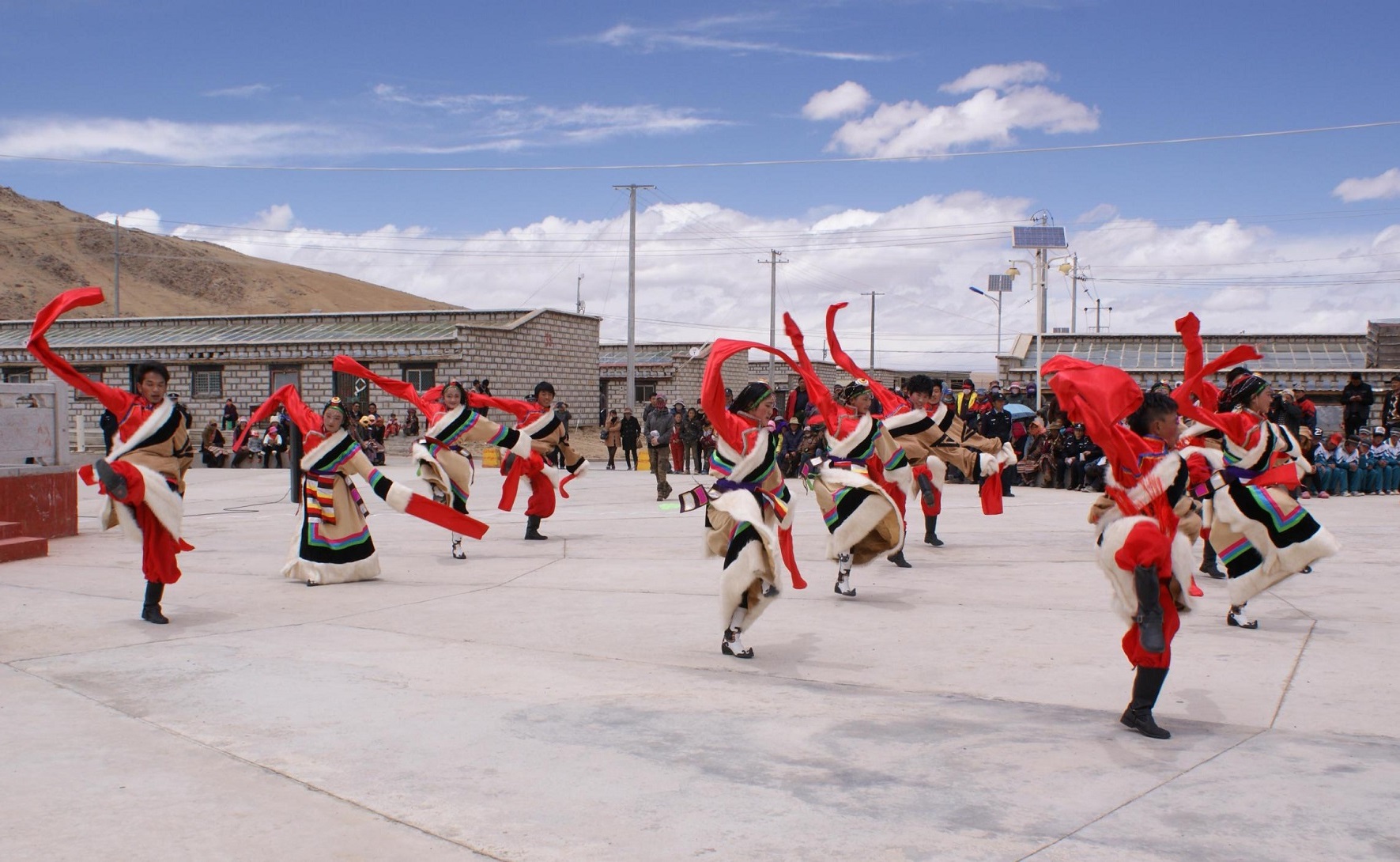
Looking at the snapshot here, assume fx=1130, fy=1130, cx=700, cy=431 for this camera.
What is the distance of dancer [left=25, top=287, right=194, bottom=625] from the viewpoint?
7316 mm

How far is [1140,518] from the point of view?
4.90m

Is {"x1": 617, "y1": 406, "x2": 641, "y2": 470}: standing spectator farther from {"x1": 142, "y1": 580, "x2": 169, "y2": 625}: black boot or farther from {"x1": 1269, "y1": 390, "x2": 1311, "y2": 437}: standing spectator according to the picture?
{"x1": 142, "y1": 580, "x2": 169, "y2": 625}: black boot

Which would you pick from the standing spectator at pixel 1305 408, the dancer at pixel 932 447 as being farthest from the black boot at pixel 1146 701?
the standing spectator at pixel 1305 408

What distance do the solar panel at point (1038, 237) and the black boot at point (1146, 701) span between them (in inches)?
1016

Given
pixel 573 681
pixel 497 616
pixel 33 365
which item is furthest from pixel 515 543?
pixel 33 365

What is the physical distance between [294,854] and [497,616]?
4.25 metres

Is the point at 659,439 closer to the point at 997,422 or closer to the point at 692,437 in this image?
the point at 692,437

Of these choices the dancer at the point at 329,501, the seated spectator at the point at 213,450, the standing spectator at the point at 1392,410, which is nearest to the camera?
the dancer at the point at 329,501

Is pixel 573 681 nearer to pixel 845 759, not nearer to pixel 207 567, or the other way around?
pixel 845 759

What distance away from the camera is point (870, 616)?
7688 millimetres

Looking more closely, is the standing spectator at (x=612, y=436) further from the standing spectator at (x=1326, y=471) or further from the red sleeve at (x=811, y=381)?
the red sleeve at (x=811, y=381)

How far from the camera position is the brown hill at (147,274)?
98.3 metres

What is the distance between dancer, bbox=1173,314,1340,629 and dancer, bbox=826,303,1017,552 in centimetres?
243

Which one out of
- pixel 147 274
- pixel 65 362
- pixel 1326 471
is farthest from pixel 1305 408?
pixel 147 274
